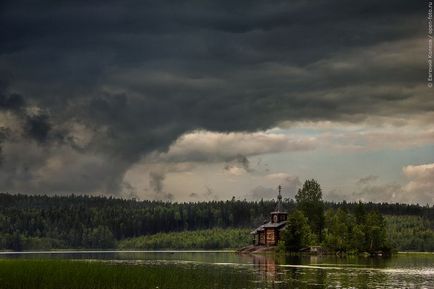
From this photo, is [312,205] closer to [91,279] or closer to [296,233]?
[296,233]

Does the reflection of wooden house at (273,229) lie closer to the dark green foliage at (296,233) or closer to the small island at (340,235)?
the small island at (340,235)

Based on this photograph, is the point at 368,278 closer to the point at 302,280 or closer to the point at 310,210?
the point at 302,280

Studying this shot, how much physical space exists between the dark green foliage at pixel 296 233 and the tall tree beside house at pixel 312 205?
41.1 ft

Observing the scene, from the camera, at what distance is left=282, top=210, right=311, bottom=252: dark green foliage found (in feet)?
453

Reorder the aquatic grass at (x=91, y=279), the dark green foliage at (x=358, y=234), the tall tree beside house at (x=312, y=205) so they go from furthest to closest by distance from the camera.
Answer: the tall tree beside house at (x=312, y=205) < the dark green foliage at (x=358, y=234) < the aquatic grass at (x=91, y=279)

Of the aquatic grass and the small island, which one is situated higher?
the small island

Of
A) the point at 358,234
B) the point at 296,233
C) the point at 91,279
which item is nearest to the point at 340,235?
the point at 358,234

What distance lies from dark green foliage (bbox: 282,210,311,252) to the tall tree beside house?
12524mm

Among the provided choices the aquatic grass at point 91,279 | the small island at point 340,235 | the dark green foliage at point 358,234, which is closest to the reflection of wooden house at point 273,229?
the small island at point 340,235

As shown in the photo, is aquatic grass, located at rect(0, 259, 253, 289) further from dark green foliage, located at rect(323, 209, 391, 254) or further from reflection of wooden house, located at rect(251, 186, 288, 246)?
reflection of wooden house, located at rect(251, 186, 288, 246)

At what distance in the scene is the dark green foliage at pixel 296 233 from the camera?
453 ft

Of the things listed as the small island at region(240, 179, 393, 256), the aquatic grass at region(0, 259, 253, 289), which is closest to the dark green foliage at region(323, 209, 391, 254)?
the small island at region(240, 179, 393, 256)

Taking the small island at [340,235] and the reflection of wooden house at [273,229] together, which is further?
the reflection of wooden house at [273,229]

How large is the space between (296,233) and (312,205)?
1769 cm
